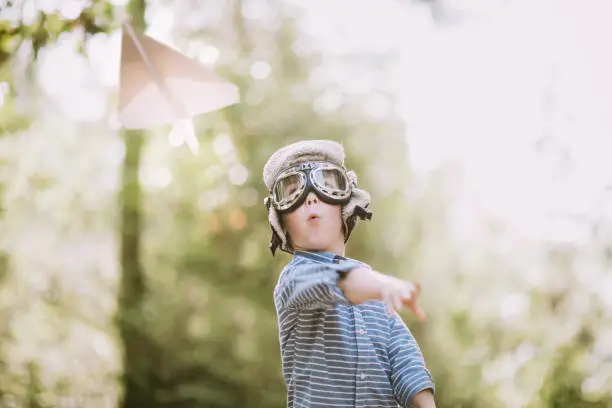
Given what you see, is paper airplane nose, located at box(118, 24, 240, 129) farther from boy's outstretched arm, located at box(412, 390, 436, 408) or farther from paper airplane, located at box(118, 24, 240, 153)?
boy's outstretched arm, located at box(412, 390, 436, 408)

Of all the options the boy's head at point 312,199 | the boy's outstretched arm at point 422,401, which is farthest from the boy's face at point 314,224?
the boy's outstretched arm at point 422,401

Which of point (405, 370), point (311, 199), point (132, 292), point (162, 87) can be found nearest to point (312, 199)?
point (311, 199)

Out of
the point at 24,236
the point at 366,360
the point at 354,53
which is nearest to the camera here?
the point at 366,360

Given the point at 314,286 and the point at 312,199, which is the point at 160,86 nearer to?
the point at 312,199

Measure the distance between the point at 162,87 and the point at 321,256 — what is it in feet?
3.25

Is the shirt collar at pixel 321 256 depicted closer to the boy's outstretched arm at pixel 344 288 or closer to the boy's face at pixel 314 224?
the boy's face at pixel 314 224

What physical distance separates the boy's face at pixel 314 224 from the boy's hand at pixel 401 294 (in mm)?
461

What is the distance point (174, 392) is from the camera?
5.95 metres

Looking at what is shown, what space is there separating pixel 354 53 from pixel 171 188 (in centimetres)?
207

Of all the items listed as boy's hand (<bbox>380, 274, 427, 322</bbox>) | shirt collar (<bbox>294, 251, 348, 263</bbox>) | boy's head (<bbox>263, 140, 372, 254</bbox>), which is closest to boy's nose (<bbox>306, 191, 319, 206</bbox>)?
boy's head (<bbox>263, 140, 372, 254</bbox>)

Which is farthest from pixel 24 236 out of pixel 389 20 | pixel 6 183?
pixel 389 20

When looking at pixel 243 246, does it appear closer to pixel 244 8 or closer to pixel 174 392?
pixel 174 392

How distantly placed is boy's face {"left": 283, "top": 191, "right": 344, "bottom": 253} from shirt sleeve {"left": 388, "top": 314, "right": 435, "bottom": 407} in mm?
278

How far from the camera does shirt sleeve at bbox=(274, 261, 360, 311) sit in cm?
137
